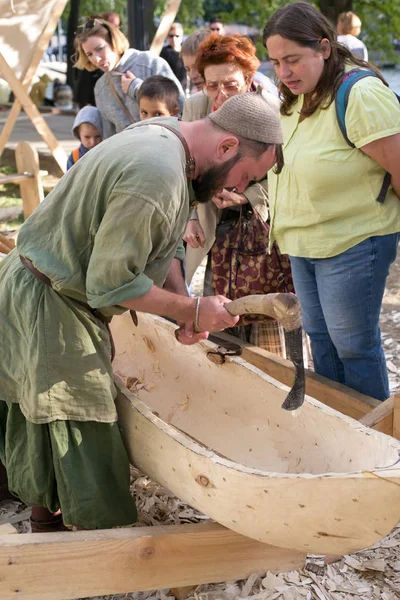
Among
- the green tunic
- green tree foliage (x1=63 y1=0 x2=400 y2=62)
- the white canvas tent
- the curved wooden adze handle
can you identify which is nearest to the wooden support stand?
the curved wooden adze handle

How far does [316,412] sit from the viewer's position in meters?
2.62

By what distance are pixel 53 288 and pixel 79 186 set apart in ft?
1.24

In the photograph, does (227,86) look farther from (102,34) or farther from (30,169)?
(30,169)

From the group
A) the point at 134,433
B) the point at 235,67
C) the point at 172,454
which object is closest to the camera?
the point at 172,454

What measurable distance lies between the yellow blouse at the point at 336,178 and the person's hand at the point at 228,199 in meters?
0.44

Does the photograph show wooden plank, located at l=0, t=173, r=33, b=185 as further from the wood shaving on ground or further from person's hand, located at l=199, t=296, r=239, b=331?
person's hand, located at l=199, t=296, r=239, b=331

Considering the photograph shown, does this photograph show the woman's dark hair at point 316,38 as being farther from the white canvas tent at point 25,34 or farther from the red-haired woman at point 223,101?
the white canvas tent at point 25,34

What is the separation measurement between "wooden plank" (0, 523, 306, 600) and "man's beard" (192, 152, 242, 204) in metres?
1.09

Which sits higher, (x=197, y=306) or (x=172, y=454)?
(x=197, y=306)

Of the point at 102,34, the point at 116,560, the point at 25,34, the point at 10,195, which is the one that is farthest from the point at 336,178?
the point at 10,195

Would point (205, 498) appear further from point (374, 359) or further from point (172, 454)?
point (374, 359)

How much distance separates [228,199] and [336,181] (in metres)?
0.73

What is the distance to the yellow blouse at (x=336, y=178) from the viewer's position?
2.70 meters

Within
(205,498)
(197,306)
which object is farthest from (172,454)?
(197,306)
